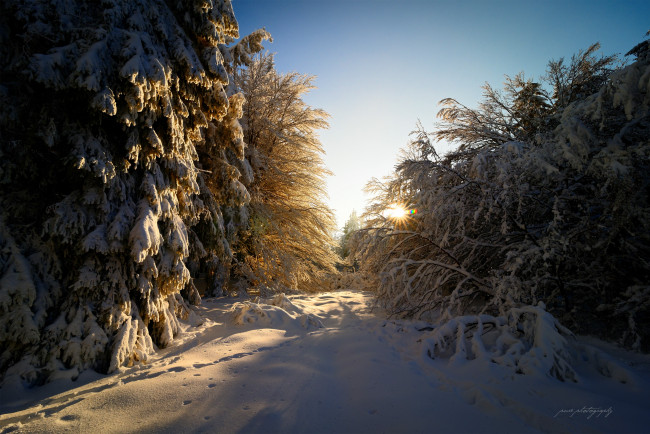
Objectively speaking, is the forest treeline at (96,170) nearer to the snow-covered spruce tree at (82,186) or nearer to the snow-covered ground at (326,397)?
the snow-covered spruce tree at (82,186)

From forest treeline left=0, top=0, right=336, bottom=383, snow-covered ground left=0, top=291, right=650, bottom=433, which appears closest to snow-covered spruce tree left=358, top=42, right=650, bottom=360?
snow-covered ground left=0, top=291, right=650, bottom=433

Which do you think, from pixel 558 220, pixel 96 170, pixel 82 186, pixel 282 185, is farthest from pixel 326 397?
pixel 282 185

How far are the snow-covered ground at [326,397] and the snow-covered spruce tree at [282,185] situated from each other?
16.0ft

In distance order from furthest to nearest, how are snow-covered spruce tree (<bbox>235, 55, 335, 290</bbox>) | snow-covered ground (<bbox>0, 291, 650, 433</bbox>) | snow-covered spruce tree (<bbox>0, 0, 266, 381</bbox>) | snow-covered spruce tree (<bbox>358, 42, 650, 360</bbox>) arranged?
snow-covered spruce tree (<bbox>235, 55, 335, 290</bbox>) < snow-covered spruce tree (<bbox>358, 42, 650, 360</bbox>) < snow-covered spruce tree (<bbox>0, 0, 266, 381</bbox>) < snow-covered ground (<bbox>0, 291, 650, 433</bbox>)

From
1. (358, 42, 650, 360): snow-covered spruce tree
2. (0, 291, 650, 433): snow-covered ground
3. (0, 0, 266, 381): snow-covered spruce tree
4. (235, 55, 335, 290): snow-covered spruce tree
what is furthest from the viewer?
(235, 55, 335, 290): snow-covered spruce tree

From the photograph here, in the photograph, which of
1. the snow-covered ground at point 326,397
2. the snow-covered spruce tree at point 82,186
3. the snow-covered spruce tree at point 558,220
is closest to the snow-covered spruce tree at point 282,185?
the snow-covered spruce tree at point 558,220

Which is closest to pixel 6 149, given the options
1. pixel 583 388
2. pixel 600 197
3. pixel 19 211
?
pixel 19 211

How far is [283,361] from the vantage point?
9.30ft

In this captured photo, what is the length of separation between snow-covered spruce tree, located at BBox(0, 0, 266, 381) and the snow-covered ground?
0.44 m

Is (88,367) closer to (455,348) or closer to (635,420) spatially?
(455,348)

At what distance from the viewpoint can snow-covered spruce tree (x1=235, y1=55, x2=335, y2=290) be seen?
7965 mm

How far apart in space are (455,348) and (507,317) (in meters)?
0.73

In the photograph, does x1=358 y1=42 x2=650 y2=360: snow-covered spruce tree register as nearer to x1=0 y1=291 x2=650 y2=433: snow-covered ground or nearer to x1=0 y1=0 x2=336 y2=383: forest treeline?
x1=0 y1=291 x2=650 y2=433: snow-covered ground

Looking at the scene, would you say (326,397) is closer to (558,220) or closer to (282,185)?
(558,220)
